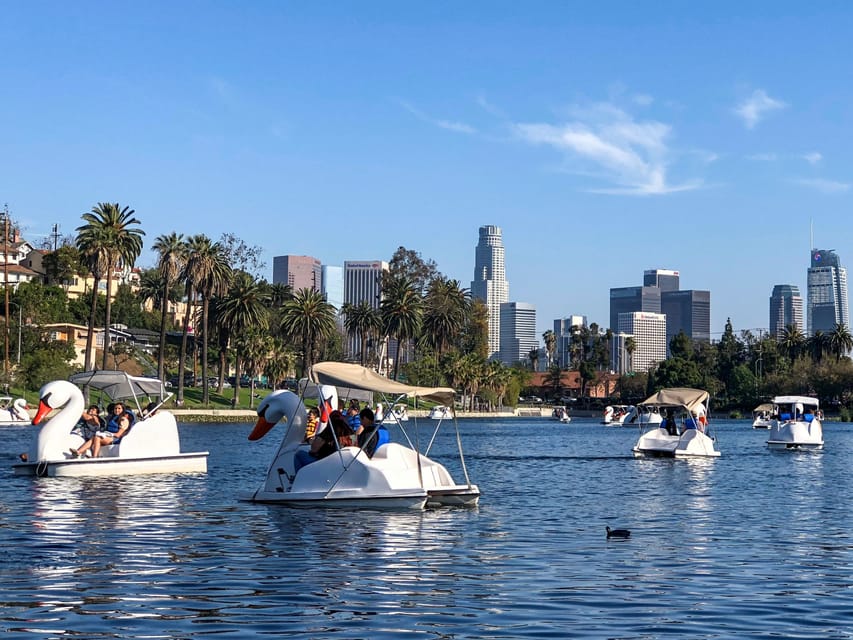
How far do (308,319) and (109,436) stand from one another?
322ft

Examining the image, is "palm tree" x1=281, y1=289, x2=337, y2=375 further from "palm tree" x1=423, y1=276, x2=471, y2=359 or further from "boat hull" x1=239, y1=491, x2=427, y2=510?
"boat hull" x1=239, y1=491, x2=427, y2=510

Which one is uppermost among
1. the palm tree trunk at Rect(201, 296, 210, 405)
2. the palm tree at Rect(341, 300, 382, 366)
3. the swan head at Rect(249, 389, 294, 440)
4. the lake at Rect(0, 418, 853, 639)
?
the palm tree at Rect(341, 300, 382, 366)

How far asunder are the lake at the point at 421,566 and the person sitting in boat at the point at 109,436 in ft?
5.55

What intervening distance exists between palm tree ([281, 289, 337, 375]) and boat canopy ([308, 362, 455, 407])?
105202 millimetres

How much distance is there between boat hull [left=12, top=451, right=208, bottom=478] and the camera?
107ft

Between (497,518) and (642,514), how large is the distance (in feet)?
12.2

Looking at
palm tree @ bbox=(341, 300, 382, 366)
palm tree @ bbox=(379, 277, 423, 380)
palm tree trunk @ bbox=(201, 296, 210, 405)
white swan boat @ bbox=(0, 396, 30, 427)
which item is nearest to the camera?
white swan boat @ bbox=(0, 396, 30, 427)

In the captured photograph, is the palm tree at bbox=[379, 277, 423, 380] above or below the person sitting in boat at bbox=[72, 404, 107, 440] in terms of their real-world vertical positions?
above

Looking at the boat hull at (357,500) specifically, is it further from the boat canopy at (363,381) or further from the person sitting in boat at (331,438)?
the boat canopy at (363,381)

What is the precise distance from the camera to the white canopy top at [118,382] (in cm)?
3738

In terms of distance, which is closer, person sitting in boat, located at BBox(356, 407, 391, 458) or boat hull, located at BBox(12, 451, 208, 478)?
person sitting in boat, located at BBox(356, 407, 391, 458)

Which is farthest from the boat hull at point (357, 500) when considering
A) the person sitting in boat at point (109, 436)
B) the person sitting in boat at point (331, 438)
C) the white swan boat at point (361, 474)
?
the person sitting in boat at point (109, 436)

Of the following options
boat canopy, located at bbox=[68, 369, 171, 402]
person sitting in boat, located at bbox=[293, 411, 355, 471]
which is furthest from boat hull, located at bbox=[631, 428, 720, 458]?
person sitting in boat, located at bbox=[293, 411, 355, 471]

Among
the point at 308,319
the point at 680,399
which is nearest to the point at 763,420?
the point at 308,319
